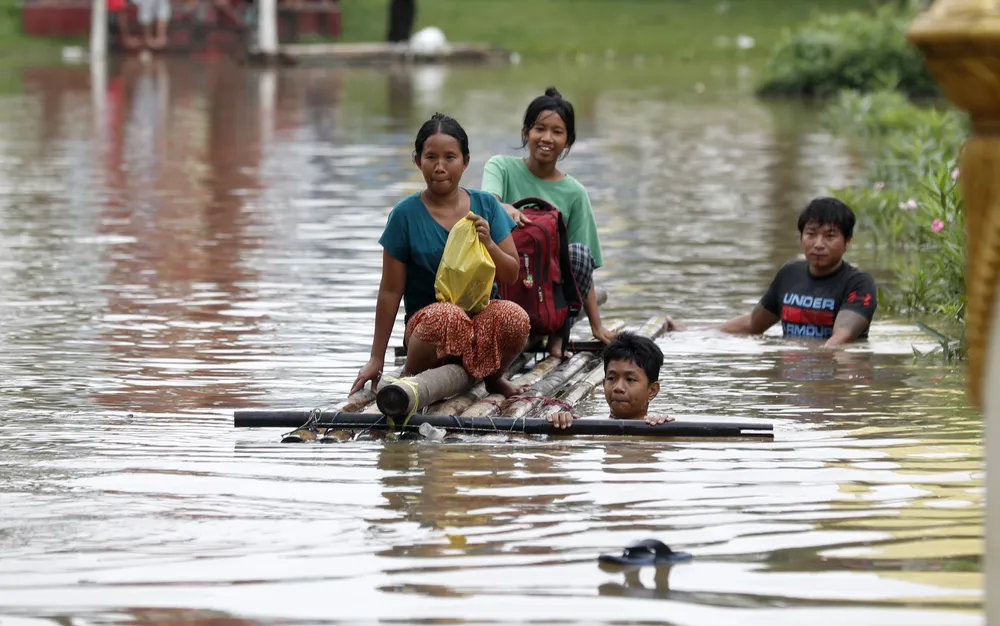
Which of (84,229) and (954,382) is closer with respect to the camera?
(954,382)

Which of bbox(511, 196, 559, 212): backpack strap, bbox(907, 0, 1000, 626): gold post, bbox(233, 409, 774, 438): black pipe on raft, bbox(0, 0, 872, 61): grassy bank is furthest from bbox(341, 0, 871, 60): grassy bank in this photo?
bbox(907, 0, 1000, 626): gold post

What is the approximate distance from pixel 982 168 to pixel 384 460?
3085mm

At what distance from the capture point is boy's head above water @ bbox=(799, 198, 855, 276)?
8.51 metres

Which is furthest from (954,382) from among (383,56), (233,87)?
(383,56)

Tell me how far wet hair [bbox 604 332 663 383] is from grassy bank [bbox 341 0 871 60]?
30.1 meters

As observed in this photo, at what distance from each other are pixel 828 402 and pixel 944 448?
3.52 feet

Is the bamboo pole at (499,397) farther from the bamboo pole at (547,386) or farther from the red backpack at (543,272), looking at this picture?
the red backpack at (543,272)

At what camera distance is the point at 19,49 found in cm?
3678

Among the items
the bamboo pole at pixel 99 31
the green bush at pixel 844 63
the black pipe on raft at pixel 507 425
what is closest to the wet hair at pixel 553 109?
the black pipe on raft at pixel 507 425

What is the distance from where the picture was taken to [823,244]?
8547mm

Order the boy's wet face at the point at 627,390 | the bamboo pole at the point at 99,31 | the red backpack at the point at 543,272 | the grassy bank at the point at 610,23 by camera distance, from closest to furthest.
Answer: the boy's wet face at the point at 627,390 < the red backpack at the point at 543,272 < the bamboo pole at the point at 99,31 < the grassy bank at the point at 610,23

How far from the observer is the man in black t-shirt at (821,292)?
8.53 metres

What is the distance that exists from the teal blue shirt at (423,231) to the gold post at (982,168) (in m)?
3.80

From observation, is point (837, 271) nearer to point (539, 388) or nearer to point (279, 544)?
point (539, 388)
